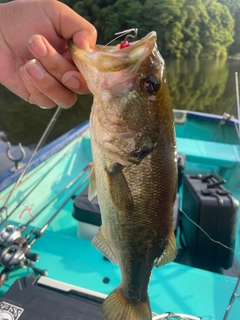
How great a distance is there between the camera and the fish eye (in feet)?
4.09

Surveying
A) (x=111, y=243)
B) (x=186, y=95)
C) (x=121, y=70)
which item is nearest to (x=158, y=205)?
(x=111, y=243)

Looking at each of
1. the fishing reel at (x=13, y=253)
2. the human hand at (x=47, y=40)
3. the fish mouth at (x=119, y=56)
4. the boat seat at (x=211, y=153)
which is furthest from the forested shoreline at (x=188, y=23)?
the fish mouth at (x=119, y=56)

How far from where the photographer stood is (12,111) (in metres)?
13.5

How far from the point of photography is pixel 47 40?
140 cm

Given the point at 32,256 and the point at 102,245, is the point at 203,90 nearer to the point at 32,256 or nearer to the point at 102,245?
the point at 32,256

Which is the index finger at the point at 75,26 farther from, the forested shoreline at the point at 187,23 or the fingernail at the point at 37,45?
the forested shoreline at the point at 187,23

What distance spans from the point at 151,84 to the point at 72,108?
14.0 m

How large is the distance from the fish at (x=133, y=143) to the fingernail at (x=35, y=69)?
6.3 inches

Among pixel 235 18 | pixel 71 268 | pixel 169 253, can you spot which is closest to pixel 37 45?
pixel 169 253

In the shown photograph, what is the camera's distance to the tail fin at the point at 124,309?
4.81 feet

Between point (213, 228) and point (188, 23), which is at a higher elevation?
point (213, 228)

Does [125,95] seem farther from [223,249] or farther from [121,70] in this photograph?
[223,249]

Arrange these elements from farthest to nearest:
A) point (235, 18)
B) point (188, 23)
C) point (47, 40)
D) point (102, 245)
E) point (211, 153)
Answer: point (235, 18), point (188, 23), point (211, 153), point (102, 245), point (47, 40)

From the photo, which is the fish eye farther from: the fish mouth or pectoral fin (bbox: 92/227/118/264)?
pectoral fin (bbox: 92/227/118/264)
